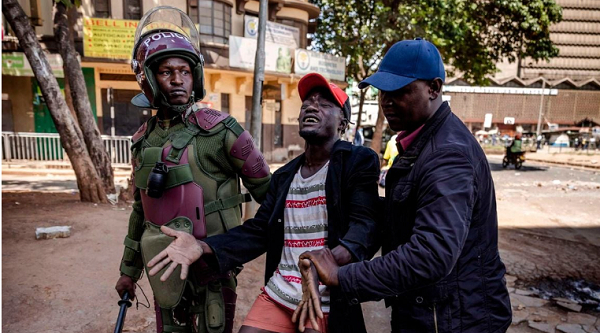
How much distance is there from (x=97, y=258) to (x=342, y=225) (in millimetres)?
3890

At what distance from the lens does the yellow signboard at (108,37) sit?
41.0 feet

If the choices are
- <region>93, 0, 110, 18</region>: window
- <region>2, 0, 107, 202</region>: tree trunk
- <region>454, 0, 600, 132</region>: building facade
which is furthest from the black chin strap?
<region>454, 0, 600, 132</region>: building facade

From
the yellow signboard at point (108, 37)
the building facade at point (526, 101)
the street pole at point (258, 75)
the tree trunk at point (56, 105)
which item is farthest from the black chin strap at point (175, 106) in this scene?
the building facade at point (526, 101)

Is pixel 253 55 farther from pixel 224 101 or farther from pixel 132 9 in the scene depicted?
pixel 132 9

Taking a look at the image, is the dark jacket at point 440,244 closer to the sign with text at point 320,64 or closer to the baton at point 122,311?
the baton at point 122,311

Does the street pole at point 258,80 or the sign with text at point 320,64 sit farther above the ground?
the sign with text at point 320,64

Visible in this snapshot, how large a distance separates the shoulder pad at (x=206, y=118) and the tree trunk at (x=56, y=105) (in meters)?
5.89

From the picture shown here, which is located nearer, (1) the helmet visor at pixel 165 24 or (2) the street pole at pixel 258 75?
(1) the helmet visor at pixel 165 24

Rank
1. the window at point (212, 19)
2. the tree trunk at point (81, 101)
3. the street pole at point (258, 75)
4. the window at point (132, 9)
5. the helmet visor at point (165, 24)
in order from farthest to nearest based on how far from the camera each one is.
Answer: the window at point (212, 19) → the window at point (132, 9) → the tree trunk at point (81, 101) → the street pole at point (258, 75) → the helmet visor at point (165, 24)

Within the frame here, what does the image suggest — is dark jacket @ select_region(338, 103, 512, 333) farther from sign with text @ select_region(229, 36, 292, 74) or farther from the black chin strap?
sign with text @ select_region(229, 36, 292, 74)

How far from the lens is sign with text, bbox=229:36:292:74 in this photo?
551 inches

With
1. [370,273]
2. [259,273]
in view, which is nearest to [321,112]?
[370,273]

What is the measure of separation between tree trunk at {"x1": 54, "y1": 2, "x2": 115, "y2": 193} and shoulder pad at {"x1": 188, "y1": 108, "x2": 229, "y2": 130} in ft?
20.9

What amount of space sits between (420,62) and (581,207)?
378 inches
